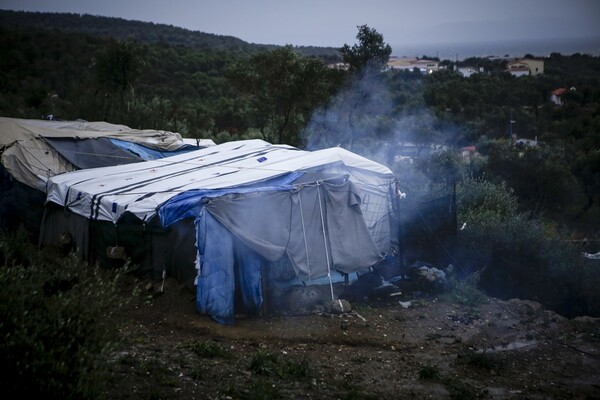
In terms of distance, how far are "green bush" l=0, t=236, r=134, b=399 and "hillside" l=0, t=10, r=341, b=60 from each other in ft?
199

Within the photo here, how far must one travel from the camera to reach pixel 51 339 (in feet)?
15.0

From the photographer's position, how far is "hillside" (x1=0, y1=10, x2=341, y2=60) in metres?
66.1

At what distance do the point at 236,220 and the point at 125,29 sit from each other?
71084 mm

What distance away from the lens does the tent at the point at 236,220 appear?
9406 millimetres

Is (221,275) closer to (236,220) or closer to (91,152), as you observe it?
(236,220)

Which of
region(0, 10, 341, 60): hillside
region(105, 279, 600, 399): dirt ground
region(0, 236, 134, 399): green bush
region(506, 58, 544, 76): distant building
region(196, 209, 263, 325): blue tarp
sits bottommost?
region(105, 279, 600, 399): dirt ground

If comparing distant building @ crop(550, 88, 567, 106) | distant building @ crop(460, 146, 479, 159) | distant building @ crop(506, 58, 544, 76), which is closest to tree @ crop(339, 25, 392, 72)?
distant building @ crop(460, 146, 479, 159)

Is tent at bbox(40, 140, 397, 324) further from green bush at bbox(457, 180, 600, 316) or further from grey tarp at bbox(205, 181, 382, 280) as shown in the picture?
green bush at bbox(457, 180, 600, 316)

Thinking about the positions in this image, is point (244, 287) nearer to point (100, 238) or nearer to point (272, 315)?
point (272, 315)

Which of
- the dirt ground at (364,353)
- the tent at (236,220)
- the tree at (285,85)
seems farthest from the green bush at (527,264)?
the tree at (285,85)

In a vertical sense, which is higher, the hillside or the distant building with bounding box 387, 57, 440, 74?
the hillside

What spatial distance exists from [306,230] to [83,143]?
8.00 meters

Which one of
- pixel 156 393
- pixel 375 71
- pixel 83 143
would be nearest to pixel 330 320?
pixel 156 393

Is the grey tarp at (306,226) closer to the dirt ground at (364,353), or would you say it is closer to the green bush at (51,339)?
the dirt ground at (364,353)
